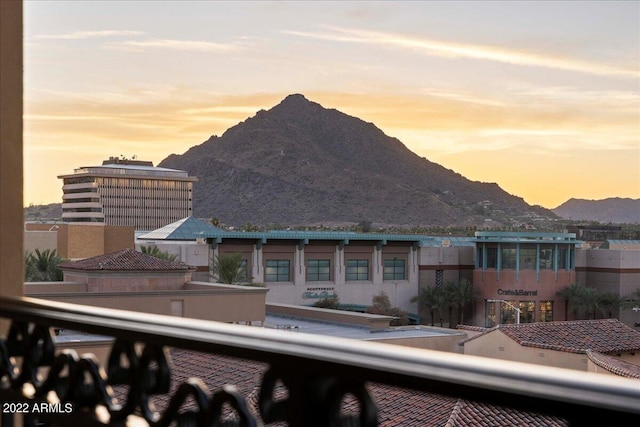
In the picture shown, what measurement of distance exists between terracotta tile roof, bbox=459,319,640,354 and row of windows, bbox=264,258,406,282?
80.5 ft

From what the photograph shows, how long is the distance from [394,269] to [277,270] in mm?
7557

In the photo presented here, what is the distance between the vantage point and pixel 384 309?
50.5 metres

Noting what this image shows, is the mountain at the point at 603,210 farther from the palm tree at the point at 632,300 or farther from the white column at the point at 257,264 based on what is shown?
the white column at the point at 257,264

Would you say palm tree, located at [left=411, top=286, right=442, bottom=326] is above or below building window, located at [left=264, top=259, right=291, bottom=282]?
below

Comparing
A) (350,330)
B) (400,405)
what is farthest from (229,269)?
(400,405)

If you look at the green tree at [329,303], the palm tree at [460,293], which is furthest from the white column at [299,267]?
the palm tree at [460,293]

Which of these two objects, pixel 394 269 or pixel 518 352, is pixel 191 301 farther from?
pixel 394 269

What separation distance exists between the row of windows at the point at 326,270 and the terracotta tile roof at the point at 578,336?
24.5 meters

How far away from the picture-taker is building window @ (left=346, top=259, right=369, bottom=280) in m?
52.5

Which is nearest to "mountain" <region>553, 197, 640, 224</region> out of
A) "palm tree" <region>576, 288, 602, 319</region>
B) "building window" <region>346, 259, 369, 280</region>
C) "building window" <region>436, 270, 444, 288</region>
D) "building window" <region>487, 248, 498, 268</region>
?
"building window" <region>436, 270, 444, 288</region>

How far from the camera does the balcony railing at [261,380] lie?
Answer: 1147 mm

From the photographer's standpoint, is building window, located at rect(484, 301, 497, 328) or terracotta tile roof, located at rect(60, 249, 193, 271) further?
building window, located at rect(484, 301, 497, 328)

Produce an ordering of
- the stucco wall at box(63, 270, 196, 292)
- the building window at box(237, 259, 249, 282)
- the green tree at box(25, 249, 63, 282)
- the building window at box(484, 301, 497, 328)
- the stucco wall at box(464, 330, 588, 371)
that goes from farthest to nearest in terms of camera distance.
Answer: the building window at box(484, 301, 497, 328)
the building window at box(237, 259, 249, 282)
the green tree at box(25, 249, 63, 282)
the stucco wall at box(63, 270, 196, 292)
the stucco wall at box(464, 330, 588, 371)

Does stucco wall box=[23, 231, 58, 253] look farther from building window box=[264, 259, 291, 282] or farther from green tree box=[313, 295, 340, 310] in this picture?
green tree box=[313, 295, 340, 310]
